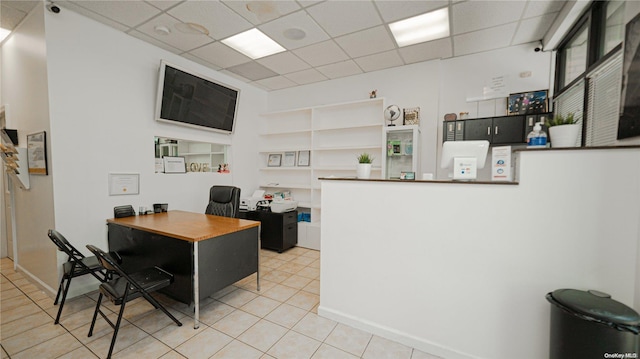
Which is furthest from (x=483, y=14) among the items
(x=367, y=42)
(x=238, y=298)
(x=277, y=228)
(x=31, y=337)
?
(x=31, y=337)

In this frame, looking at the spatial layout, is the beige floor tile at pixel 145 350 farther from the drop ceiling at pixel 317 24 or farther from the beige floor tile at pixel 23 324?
the drop ceiling at pixel 317 24

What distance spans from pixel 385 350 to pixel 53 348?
2.60 metres

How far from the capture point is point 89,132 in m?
2.75

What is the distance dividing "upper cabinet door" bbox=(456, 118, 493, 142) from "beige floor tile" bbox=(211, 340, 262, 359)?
358cm

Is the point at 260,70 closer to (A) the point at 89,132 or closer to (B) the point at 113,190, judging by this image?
(A) the point at 89,132

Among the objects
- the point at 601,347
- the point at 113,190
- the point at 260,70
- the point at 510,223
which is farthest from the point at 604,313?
the point at 260,70

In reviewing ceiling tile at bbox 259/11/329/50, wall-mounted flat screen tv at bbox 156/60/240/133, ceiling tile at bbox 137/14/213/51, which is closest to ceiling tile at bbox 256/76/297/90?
wall-mounted flat screen tv at bbox 156/60/240/133

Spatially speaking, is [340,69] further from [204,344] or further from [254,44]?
[204,344]

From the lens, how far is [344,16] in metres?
2.71

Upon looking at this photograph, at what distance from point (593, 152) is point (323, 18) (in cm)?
262

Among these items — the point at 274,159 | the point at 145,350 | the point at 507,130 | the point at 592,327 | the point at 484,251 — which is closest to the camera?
the point at 592,327

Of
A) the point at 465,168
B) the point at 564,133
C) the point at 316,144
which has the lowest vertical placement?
the point at 465,168

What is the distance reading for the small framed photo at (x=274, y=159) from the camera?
17.2 ft

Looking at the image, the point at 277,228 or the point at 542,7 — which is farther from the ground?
the point at 542,7
